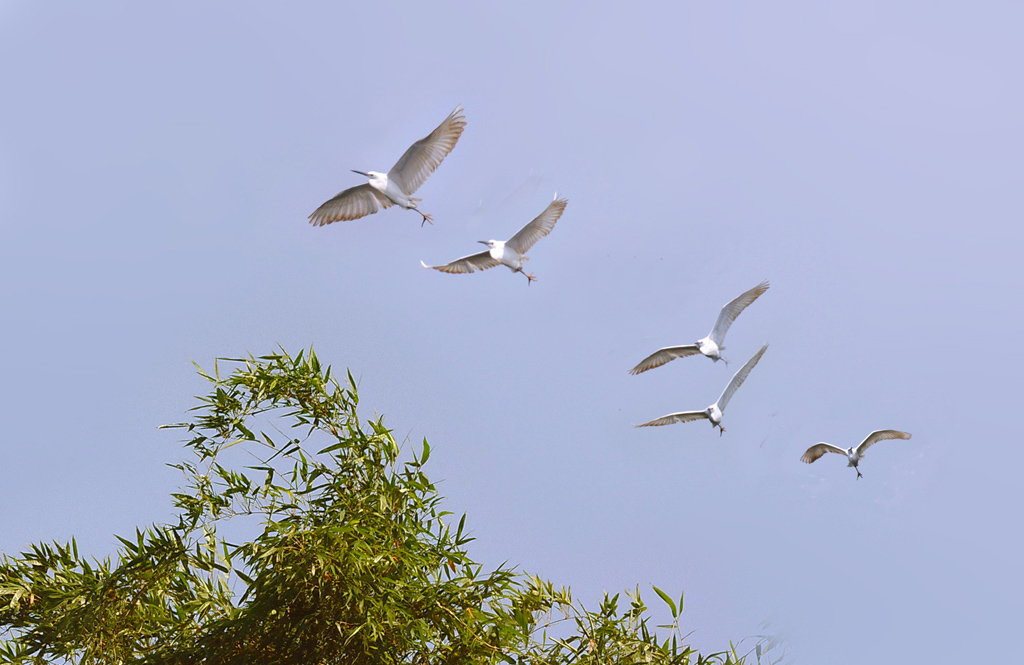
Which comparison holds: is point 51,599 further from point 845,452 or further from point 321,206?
point 845,452

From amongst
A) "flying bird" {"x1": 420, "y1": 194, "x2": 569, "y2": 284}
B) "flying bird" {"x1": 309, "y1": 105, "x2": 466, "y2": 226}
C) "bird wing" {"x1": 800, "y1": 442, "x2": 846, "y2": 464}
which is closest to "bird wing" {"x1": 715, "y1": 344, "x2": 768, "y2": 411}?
"bird wing" {"x1": 800, "y1": 442, "x2": 846, "y2": 464}

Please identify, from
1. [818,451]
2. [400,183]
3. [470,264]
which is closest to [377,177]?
[400,183]

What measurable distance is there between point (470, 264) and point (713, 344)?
2977 mm

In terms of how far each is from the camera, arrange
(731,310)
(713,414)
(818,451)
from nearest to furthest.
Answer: (731,310) → (713,414) → (818,451)

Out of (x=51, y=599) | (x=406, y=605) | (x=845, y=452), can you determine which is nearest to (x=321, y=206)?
(x=51, y=599)

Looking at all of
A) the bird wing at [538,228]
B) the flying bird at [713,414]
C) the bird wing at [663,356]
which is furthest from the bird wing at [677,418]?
the bird wing at [538,228]

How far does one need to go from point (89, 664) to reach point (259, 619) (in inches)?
46.4

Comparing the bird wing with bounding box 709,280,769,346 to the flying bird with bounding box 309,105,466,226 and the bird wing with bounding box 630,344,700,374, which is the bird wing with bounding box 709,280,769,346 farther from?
the flying bird with bounding box 309,105,466,226

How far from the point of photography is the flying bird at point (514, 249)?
852 centimetres

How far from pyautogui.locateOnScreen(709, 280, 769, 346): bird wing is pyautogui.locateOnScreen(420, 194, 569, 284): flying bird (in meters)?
2.18

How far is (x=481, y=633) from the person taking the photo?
4090 mm

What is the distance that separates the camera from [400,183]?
7621 millimetres

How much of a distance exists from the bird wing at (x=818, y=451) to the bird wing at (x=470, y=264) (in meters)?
5.13

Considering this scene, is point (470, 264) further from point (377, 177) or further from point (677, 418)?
point (677, 418)
